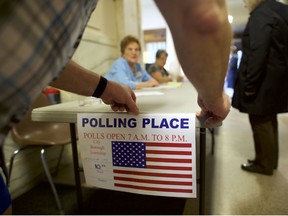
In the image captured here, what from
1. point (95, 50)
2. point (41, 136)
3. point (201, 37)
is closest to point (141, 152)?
point (201, 37)

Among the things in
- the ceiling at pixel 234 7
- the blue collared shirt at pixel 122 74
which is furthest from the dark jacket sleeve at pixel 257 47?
the blue collared shirt at pixel 122 74

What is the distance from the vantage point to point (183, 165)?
0.73 meters

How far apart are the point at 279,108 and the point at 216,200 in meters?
0.81

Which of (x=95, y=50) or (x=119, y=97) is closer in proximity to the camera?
(x=119, y=97)

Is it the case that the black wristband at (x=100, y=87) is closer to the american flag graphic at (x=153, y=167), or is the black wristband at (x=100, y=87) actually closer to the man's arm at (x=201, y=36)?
the american flag graphic at (x=153, y=167)

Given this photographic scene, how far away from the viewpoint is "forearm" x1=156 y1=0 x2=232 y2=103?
249 mm

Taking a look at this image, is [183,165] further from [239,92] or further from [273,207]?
[239,92]

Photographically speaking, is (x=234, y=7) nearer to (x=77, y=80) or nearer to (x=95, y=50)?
(x=95, y=50)

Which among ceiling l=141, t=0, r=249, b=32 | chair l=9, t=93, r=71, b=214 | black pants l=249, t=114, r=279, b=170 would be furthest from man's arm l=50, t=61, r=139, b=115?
black pants l=249, t=114, r=279, b=170

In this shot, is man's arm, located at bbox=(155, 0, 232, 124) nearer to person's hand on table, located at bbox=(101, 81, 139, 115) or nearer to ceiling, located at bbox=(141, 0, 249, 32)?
ceiling, located at bbox=(141, 0, 249, 32)

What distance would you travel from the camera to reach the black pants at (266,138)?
1.68 m

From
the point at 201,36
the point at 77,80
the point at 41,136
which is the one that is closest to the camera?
the point at 201,36

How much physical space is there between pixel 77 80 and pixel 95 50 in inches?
70.9

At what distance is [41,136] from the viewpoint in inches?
58.1
